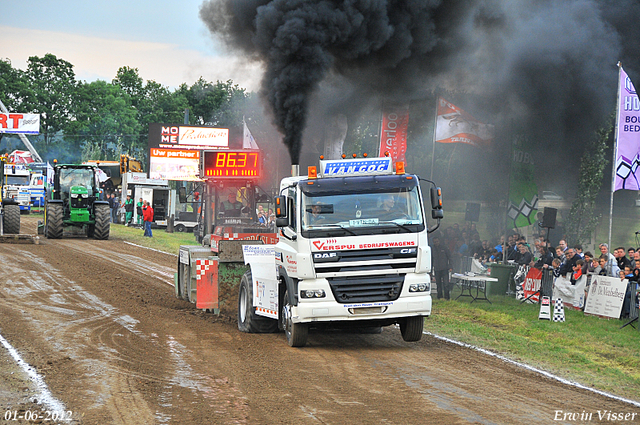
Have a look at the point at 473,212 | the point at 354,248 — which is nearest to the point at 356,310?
the point at 354,248

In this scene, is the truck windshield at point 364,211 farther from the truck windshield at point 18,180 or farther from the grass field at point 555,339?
the truck windshield at point 18,180

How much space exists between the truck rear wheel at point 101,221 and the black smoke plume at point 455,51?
1094cm

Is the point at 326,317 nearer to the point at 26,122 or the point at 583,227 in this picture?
the point at 583,227

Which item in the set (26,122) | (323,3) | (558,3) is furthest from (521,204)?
(26,122)

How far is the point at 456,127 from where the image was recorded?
2195cm

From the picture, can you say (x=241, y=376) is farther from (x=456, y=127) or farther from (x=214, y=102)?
(x=214, y=102)

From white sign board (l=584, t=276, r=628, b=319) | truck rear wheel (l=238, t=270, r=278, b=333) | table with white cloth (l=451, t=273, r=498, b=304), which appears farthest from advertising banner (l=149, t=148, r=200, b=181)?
truck rear wheel (l=238, t=270, r=278, b=333)

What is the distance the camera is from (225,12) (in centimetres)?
1889

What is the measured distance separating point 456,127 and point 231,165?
35.2 ft

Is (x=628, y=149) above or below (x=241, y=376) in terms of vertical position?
above

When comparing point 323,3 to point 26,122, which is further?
point 26,122

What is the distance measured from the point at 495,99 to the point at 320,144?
6.93m

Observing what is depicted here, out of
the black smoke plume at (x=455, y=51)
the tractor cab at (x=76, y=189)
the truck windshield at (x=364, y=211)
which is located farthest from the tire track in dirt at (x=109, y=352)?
the tractor cab at (x=76, y=189)

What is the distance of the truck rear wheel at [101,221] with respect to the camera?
2830 cm
